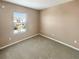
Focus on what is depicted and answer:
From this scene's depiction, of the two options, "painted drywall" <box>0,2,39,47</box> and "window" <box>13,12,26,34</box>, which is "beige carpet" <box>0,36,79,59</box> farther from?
"window" <box>13,12,26,34</box>

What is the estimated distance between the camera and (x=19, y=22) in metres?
4.44

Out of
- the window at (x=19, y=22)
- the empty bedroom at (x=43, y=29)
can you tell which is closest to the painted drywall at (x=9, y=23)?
the empty bedroom at (x=43, y=29)

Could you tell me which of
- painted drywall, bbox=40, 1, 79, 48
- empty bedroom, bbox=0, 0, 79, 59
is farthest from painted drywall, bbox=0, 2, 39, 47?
painted drywall, bbox=40, 1, 79, 48

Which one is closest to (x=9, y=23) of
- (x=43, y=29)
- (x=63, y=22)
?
(x=43, y=29)

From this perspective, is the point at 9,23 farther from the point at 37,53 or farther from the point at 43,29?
the point at 43,29

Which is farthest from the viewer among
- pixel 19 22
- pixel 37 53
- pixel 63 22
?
pixel 19 22

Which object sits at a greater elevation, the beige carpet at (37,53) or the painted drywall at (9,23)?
the painted drywall at (9,23)

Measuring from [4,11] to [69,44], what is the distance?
3.82 meters

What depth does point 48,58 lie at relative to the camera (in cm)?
261

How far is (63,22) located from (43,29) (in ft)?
6.72

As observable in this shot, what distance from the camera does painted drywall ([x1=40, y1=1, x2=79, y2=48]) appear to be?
11.2 feet

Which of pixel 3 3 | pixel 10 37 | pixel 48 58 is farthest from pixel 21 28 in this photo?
pixel 48 58

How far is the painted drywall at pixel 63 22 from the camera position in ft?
11.2

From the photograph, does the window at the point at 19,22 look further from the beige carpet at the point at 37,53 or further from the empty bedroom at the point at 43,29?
the beige carpet at the point at 37,53
